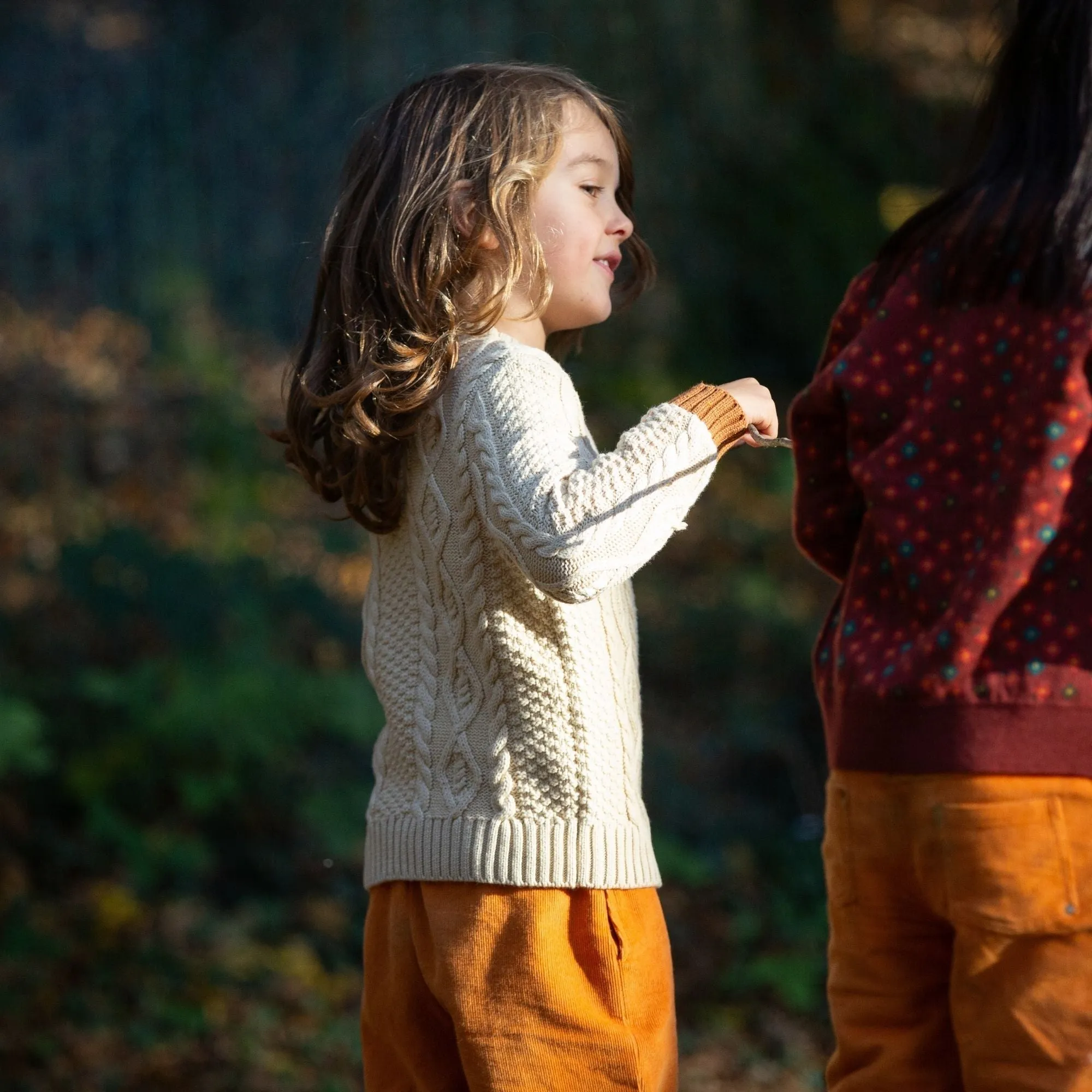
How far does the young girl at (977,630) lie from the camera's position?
5.66 feet

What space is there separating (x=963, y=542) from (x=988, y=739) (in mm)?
249

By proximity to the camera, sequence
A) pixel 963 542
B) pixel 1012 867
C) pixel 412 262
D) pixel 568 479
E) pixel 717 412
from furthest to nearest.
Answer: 1. pixel 412 262
2. pixel 717 412
3. pixel 568 479
4. pixel 963 542
5. pixel 1012 867

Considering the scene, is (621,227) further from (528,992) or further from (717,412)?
(528,992)

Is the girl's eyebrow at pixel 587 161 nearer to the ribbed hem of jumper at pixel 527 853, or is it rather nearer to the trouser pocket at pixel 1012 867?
the ribbed hem of jumper at pixel 527 853

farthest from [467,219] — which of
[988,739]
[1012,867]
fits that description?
[1012,867]

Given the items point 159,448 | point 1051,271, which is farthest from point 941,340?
point 159,448

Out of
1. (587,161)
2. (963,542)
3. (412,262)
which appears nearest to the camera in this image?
(963,542)

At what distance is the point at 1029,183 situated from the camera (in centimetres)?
180

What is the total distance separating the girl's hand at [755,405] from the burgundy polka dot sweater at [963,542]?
109mm

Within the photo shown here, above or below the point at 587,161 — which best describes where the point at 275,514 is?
above

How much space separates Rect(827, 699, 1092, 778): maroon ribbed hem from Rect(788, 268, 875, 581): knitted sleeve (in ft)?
1.18

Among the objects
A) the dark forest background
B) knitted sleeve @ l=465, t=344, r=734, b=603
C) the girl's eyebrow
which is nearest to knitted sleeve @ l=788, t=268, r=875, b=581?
knitted sleeve @ l=465, t=344, r=734, b=603

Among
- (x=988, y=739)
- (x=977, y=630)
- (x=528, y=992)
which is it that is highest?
(x=977, y=630)

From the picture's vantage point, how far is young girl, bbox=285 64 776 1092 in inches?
79.5
